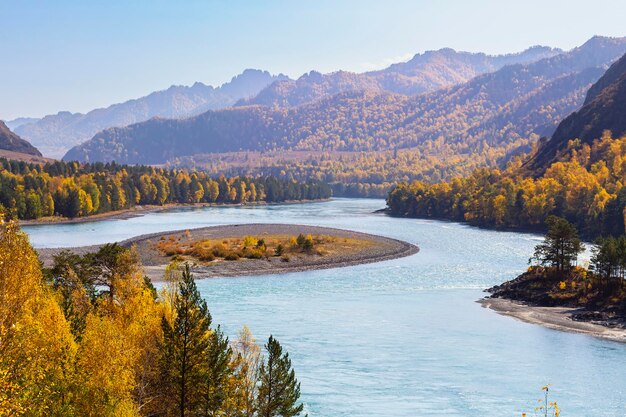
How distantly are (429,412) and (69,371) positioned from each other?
26827 millimetres

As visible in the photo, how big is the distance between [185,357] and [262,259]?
92.7 metres

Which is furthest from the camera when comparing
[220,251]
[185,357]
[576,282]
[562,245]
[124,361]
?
[220,251]

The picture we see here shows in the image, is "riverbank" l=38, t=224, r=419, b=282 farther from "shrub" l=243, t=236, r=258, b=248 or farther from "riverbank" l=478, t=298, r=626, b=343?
"riverbank" l=478, t=298, r=626, b=343

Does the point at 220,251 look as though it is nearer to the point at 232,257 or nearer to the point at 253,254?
the point at 232,257

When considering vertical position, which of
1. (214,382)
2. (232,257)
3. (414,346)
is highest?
A: (214,382)

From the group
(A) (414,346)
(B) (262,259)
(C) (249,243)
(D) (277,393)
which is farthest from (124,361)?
(C) (249,243)

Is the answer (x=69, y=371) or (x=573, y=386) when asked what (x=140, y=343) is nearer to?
(x=69, y=371)

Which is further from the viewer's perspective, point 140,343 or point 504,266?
point 504,266

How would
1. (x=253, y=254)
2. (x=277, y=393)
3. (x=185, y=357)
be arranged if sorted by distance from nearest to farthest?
(x=277, y=393)
(x=185, y=357)
(x=253, y=254)

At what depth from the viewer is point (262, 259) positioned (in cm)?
13100

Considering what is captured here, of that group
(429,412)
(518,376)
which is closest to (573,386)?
(518,376)

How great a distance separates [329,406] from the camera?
51.8m

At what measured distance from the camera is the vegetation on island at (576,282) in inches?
3263

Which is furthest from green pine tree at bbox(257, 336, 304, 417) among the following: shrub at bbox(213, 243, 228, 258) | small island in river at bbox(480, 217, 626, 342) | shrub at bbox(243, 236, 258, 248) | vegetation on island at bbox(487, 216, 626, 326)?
shrub at bbox(243, 236, 258, 248)
